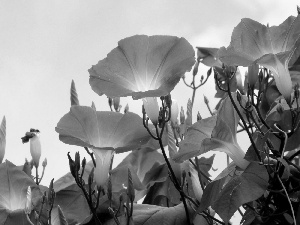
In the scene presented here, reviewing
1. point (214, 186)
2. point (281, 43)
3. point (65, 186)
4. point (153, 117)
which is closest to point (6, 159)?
point (65, 186)

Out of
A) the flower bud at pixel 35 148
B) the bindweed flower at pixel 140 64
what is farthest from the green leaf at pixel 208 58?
the flower bud at pixel 35 148

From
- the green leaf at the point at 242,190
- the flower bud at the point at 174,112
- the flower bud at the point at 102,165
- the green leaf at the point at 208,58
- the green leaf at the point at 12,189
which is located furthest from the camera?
the green leaf at the point at 208,58

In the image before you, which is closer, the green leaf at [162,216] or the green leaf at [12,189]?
the green leaf at [162,216]

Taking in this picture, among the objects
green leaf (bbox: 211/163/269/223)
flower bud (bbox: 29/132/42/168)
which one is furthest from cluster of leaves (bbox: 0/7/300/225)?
flower bud (bbox: 29/132/42/168)

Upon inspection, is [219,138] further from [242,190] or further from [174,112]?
[174,112]

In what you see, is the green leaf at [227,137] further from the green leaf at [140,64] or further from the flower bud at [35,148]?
the flower bud at [35,148]
